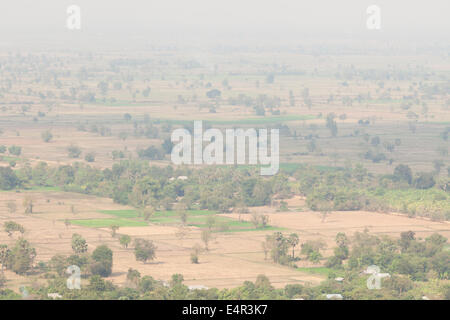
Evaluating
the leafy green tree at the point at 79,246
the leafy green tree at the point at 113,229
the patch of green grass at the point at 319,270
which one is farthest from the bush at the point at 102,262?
the patch of green grass at the point at 319,270

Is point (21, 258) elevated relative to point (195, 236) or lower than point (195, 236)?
elevated

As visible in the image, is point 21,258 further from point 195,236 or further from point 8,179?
point 8,179

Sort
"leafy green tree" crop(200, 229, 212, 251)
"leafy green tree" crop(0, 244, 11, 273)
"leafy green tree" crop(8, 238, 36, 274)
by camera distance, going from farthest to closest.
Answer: "leafy green tree" crop(200, 229, 212, 251)
"leafy green tree" crop(0, 244, 11, 273)
"leafy green tree" crop(8, 238, 36, 274)

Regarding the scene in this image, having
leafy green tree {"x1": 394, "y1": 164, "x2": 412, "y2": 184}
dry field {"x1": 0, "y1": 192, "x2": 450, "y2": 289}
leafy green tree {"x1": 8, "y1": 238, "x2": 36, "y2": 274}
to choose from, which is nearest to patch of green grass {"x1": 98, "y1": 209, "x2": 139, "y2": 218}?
dry field {"x1": 0, "y1": 192, "x2": 450, "y2": 289}

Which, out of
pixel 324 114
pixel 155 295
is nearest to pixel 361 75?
pixel 324 114

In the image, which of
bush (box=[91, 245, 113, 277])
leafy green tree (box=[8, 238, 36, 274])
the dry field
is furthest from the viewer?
the dry field

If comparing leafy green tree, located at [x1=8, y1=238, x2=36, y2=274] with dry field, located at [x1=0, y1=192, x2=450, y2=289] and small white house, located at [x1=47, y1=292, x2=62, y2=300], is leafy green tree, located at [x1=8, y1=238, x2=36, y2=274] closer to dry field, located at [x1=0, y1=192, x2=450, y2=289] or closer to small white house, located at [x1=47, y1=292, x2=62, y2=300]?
dry field, located at [x1=0, y1=192, x2=450, y2=289]

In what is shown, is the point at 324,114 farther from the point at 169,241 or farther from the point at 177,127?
the point at 169,241

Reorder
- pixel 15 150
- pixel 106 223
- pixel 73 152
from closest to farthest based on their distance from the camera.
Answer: pixel 106 223
pixel 15 150
pixel 73 152

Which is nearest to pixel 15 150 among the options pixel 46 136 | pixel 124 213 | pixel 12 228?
pixel 46 136
